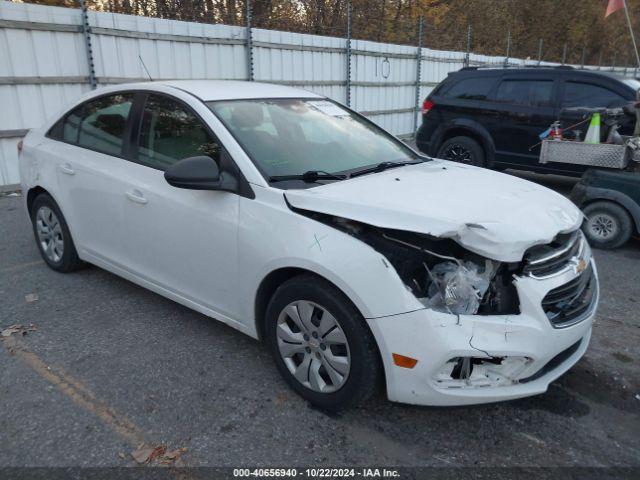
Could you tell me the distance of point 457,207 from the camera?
268 centimetres

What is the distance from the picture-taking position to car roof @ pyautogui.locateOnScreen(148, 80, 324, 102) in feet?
11.5

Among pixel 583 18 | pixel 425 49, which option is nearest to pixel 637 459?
pixel 425 49

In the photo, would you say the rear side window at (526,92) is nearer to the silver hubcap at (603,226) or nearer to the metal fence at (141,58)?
the silver hubcap at (603,226)

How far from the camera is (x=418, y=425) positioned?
2.73 metres

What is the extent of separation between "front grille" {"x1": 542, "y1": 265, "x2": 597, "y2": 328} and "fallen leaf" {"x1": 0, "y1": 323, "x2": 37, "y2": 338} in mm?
3359

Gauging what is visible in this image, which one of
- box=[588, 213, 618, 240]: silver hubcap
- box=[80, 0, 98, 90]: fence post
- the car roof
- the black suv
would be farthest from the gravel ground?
box=[80, 0, 98, 90]: fence post

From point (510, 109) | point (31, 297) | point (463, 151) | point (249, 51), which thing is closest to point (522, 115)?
point (510, 109)

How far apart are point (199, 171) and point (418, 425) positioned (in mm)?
1819

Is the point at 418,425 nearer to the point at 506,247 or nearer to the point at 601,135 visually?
the point at 506,247

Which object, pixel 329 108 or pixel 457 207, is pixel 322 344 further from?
pixel 329 108

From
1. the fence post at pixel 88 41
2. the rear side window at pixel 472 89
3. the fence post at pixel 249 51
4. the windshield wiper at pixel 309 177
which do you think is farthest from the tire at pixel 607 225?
the fence post at pixel 88 41

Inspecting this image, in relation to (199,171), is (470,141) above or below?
below

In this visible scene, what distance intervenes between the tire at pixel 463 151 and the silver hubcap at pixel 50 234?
19.7 ft

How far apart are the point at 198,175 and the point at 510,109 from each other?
20.7 ft
